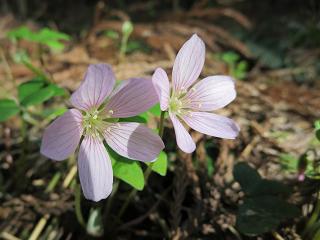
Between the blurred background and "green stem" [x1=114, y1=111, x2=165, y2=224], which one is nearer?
"green stem" [x1=114, y1=111, x2=165, y2=224]

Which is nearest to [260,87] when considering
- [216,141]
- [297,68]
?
[297,68]

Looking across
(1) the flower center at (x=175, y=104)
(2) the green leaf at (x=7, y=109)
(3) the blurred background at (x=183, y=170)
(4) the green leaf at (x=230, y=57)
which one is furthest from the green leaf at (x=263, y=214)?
(4) the green leaf at (x=230, y=57)

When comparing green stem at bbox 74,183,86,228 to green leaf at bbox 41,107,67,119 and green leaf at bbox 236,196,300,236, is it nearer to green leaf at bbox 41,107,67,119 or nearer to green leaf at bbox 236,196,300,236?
green leaf at bbox 41,107,67,119

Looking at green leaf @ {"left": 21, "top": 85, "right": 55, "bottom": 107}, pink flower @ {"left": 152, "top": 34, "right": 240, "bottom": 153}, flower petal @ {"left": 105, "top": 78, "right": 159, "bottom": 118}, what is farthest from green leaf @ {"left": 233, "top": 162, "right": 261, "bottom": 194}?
green leaf @ {"left": 21, "top": 85, "right": 55, "bottom": 107}

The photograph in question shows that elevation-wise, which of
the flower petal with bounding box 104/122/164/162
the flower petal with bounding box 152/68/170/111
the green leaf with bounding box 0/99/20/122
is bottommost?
the green leaf with bounding box 0/99/20/122

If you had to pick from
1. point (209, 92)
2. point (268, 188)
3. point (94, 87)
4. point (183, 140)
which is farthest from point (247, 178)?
point (94, 87)

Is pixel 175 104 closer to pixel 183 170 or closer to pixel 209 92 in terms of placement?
pixel 209 92
